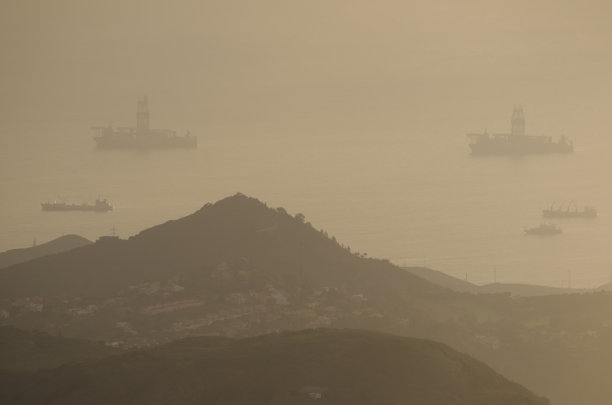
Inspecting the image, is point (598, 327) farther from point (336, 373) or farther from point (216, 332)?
point (336, 373)

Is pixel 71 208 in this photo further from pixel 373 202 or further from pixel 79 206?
pixel 373 202

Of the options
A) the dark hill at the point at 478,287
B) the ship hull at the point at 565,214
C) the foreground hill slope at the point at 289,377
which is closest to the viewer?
the foreground hill slope at the point at 289,377

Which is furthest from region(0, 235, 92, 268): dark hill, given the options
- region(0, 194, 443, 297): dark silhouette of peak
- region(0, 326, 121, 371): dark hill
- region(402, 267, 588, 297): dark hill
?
region(0, 326, 121, 371): dark hill

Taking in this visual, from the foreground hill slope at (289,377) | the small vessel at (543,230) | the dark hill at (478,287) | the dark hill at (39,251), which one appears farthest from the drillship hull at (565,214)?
the foreground hill slope at (289,377)

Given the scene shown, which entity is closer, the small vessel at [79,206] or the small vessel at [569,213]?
the small vessel at [79,206]

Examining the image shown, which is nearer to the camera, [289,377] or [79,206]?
[289,377]

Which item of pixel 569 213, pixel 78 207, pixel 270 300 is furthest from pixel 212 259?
pixel 569 213

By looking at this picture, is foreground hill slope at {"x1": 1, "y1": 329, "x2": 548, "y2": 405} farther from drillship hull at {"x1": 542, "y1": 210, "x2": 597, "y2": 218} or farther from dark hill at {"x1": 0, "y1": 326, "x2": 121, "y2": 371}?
drillship hull at {"x1": 542, "y1": 210, "x2": 597, "y2": 218}

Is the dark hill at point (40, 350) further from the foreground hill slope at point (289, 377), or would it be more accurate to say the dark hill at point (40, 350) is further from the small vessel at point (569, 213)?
the small vessel at point (569, 213)
